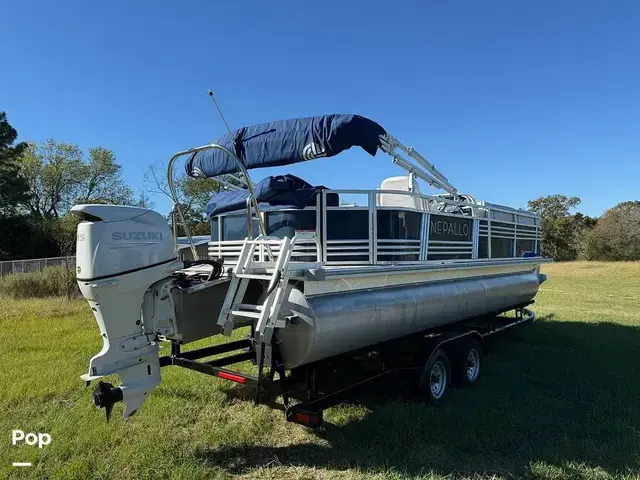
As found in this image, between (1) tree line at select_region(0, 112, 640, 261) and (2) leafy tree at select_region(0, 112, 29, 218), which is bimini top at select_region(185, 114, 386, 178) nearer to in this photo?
(1) tree line at select_region(0, 112, 640, 261)

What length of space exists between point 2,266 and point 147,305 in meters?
17.6

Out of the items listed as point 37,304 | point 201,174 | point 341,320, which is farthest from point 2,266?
point 341,320

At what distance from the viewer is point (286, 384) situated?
14.1 feet

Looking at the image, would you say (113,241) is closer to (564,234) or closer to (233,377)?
(233,377)

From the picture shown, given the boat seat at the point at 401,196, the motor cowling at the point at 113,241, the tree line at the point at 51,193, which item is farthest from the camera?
the tree line at the point at 51,193

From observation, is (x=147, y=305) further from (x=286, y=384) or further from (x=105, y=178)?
(x=105, y=178)

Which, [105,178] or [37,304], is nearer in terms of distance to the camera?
[37,304]

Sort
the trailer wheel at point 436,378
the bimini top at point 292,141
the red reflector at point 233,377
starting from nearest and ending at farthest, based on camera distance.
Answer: the red reflector at point 233,377, the bimini top at point 292,141, the trailer wheel at point 436,378

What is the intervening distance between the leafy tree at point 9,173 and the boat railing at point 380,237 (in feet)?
83.4

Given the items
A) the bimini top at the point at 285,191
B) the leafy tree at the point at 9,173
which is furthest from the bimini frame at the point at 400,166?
the leafy tree at the point at 9,173

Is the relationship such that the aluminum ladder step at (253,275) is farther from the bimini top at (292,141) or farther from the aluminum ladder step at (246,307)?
the bimini top at (292,141)

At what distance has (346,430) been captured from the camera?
15.8ft

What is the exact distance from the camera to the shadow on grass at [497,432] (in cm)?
414

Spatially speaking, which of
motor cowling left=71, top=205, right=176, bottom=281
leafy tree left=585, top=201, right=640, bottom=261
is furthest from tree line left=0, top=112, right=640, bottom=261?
motor cowling left=71, top=205, right=176, bottom=281
